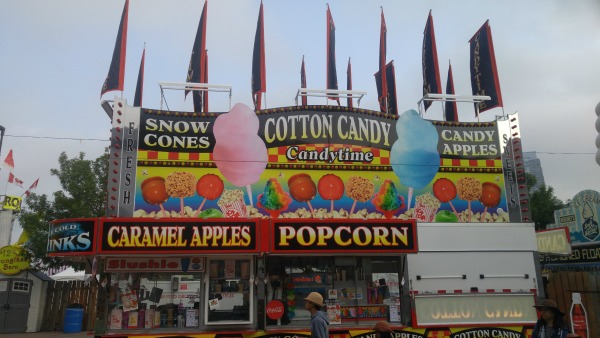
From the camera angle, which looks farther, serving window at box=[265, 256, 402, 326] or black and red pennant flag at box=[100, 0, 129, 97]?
black and red pennant flag at box=[100, 0, 129, 97]

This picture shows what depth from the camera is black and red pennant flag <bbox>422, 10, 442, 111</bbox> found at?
50.8ft

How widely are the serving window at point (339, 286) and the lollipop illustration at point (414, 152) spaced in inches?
80.7

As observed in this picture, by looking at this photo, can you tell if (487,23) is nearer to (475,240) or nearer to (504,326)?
(475,240)

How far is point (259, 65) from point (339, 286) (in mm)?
6796

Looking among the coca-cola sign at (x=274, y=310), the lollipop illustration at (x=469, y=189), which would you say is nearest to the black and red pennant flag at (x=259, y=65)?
the coca-cola sign at (x=274, y=310)

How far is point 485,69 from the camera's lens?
1520 centimetres

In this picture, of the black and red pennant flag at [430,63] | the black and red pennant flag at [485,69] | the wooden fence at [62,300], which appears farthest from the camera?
the wooden fence at [62,300]

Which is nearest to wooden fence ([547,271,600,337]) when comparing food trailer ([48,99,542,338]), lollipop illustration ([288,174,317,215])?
food trailer ([48,99,542,338])

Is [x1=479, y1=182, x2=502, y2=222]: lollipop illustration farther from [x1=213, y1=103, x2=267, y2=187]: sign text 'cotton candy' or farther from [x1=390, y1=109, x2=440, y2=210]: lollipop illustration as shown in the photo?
[x1=213, y1=103, x2=267, y2=187]: sign text 'cotton candy'

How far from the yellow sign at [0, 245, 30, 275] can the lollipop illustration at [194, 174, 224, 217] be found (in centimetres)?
1239

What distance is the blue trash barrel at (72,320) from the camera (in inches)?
773

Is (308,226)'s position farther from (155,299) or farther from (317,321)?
(317,321)

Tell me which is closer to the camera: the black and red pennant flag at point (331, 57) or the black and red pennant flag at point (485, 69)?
the black and red pennant flag at point (485, 69)

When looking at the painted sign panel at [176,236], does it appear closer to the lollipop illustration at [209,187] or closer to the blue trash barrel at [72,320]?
Answer: the lollipop illustration at [209,187]
